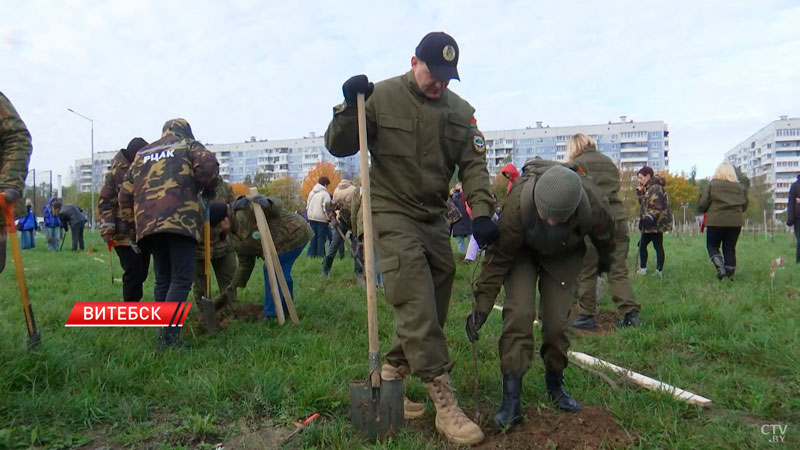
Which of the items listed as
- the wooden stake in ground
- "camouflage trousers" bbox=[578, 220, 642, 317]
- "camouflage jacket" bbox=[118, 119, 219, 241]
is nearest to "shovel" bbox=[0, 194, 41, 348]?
"camouflage jacket" bbox=[118, 119, 219, 241]

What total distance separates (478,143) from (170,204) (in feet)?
8.07

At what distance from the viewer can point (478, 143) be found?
341 centimetres

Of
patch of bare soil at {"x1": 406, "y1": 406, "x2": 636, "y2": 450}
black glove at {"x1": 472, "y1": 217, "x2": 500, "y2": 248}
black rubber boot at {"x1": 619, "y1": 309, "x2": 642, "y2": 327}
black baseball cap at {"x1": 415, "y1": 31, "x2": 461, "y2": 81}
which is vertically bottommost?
patch of bare soil at {"x1": 406, "y1": 406, "x2": 636, "y2": 450}

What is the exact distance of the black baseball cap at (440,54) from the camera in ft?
10.0

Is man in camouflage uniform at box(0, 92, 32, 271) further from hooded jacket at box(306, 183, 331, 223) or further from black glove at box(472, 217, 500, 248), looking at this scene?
hooded jacket at box(306, 183, 331, 223)

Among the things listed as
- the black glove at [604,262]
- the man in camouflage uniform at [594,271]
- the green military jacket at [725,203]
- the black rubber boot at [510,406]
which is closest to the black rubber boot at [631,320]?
the man in camouflage uniform at [594,271]

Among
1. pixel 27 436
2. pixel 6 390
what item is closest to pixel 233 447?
pixel 27 436

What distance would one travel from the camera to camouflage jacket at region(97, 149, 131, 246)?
5234mm

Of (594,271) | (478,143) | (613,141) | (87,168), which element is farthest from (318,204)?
(87,168)

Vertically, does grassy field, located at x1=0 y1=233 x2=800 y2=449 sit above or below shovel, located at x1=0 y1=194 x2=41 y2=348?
below

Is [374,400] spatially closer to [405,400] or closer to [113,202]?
[405,400]

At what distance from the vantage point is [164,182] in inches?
174

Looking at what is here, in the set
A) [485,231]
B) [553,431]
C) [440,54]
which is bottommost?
[553,431]

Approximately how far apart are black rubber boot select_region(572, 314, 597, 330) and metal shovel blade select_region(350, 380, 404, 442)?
3255 mm
